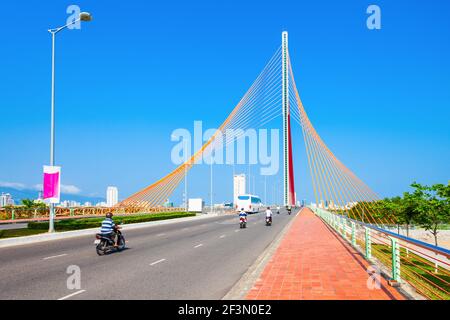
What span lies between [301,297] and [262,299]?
0.71m

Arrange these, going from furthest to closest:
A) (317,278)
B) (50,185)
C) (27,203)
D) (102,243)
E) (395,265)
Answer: (27,203), (50,185), (102,243), (317,278), (395,265)

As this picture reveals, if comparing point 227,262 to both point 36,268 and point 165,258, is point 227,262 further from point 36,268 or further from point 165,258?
point 36,268

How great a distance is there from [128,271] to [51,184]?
533 inches

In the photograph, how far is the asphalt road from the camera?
880cm

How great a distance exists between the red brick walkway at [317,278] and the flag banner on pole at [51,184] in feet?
44.8

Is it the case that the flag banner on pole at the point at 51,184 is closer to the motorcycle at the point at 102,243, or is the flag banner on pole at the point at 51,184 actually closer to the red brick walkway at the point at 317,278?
the motorcycle at the point at 102,243

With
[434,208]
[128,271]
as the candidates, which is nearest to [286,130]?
[434,208]

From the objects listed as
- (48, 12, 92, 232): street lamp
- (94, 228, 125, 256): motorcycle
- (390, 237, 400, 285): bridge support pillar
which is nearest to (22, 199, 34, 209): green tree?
(48, 12, 92, 232): street lamp

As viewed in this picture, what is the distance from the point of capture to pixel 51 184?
76.6 ft

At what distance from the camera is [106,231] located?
1571 centimetres

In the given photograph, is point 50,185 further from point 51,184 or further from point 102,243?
point 102,243

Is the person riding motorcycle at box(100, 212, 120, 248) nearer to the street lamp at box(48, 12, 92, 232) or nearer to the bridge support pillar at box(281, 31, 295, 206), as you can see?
the street lamp at box(48, 12, 92, 232)

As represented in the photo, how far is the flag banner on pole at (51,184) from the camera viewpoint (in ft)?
76.1
